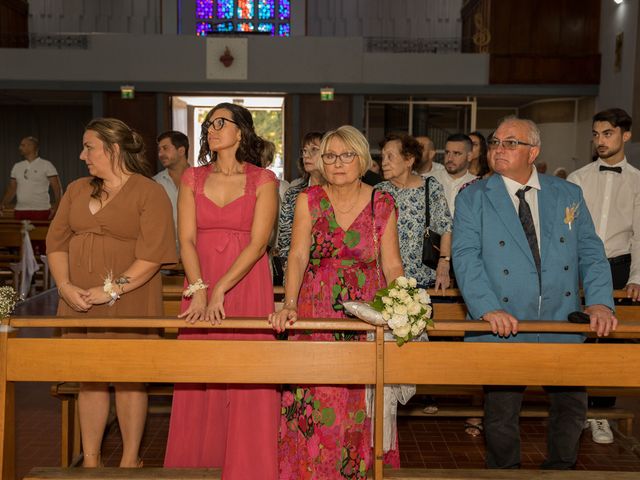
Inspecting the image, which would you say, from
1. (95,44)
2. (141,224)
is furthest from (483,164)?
(95,44)

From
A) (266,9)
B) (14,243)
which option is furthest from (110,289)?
(266,9)

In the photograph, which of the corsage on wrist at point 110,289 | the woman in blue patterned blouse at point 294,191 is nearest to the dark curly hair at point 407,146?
the woman in blue patterned blouse at point 294,191

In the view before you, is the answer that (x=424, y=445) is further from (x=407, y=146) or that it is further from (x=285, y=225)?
(x=407, y=146)

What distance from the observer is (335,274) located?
339 cm

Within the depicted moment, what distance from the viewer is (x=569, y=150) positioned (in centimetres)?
1700

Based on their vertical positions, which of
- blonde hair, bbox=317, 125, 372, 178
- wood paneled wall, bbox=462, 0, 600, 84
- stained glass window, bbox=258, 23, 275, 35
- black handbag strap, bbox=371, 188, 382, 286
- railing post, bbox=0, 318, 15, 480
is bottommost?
railing post, bbox=0, 318, 15, 480

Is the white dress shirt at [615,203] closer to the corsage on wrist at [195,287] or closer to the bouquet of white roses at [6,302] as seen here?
the corsage on wrist at [195,287]

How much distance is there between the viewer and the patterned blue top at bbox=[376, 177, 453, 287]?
15.3ft

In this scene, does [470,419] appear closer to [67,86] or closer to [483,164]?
[483,164]

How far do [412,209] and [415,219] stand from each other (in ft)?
0.22

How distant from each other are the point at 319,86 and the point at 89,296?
41.2 feet

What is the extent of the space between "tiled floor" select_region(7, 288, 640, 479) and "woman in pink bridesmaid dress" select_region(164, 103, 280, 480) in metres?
1.00

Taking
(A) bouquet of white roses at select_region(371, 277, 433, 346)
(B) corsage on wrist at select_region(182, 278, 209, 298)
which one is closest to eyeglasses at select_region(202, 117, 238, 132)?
(B) corsage on wrist at select_region(182, 278, 209, 298)

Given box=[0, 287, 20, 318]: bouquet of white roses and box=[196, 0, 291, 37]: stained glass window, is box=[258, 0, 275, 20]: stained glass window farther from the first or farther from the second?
box=[0, 287, 20, 318]: bouquet of white roses
